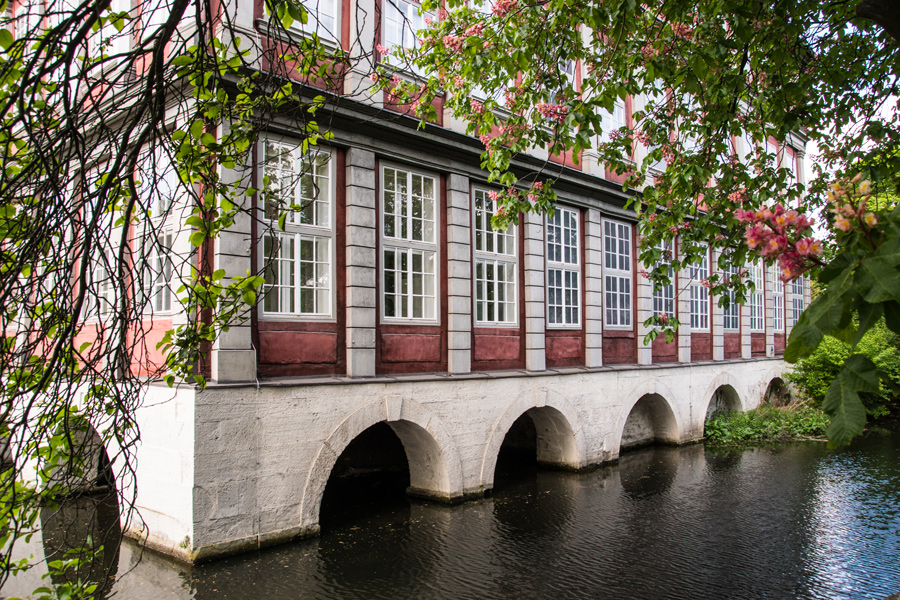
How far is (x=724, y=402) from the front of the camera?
19.8m

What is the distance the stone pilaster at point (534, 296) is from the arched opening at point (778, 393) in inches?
490

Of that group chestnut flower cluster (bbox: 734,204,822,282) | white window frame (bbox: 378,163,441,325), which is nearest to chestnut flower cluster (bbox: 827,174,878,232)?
chestnut flower cluster (bbox: 734,204,822,282)

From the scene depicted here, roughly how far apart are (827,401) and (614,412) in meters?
12.3

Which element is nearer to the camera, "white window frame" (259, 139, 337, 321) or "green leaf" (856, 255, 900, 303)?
"green leaf" (856, 255, 900, 303)

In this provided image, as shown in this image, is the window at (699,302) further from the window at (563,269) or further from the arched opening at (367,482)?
the arched opening at (367,482)

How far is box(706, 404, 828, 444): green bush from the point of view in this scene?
57.8 feet

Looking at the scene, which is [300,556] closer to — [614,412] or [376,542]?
[376,542]

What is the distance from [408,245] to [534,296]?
3.16 metres

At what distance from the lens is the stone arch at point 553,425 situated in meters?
12.0

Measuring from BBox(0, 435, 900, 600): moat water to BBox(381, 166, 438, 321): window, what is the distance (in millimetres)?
3172

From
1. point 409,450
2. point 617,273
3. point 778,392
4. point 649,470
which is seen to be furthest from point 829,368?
point 409,450

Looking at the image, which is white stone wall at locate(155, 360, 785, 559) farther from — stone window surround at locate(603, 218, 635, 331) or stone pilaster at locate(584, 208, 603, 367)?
stone window surround at locate(603, 218, 635, 331)

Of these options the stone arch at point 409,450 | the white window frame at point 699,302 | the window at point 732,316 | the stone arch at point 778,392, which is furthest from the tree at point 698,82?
the stone arch at point 778,392

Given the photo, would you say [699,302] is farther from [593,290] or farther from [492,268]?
[492,268]
